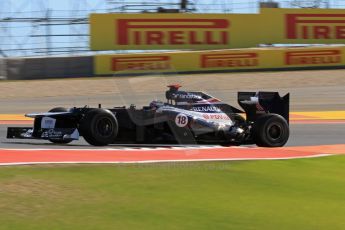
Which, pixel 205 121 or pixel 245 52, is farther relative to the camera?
pixel 245 52

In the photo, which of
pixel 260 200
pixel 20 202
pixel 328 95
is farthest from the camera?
pixel 328 95

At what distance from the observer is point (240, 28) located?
108 feet

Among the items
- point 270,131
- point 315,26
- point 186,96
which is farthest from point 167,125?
point 315,26

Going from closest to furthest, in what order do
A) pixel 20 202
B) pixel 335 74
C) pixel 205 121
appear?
pixel 20 202
pixel 205 121
pixel 335 74

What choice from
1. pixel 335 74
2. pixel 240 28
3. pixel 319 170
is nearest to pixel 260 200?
pixel 319 170

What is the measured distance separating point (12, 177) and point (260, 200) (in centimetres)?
274

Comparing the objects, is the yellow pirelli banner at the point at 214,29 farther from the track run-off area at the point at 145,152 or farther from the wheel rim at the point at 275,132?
the wheel rim at the point at 275,132

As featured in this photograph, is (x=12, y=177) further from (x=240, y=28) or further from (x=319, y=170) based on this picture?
(x=240, y=28)

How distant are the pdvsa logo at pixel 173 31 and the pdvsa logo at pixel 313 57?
159 inches

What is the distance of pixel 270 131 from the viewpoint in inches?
440

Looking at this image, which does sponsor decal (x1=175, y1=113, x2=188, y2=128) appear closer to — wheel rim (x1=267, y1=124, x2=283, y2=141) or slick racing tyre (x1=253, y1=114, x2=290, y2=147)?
slick racing tyre (x1=253, y1=114, x2=290, y2=147)

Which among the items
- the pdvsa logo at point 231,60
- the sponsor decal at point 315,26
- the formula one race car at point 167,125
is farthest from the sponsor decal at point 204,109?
the sponsor decal at point 315,26

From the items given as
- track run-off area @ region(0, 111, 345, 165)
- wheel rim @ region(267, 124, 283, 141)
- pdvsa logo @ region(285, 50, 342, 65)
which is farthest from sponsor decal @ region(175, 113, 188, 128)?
pdvsa logo @ region(285, 50, 342, 65)

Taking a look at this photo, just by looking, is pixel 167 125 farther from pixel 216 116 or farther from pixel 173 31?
pixel 173 31
